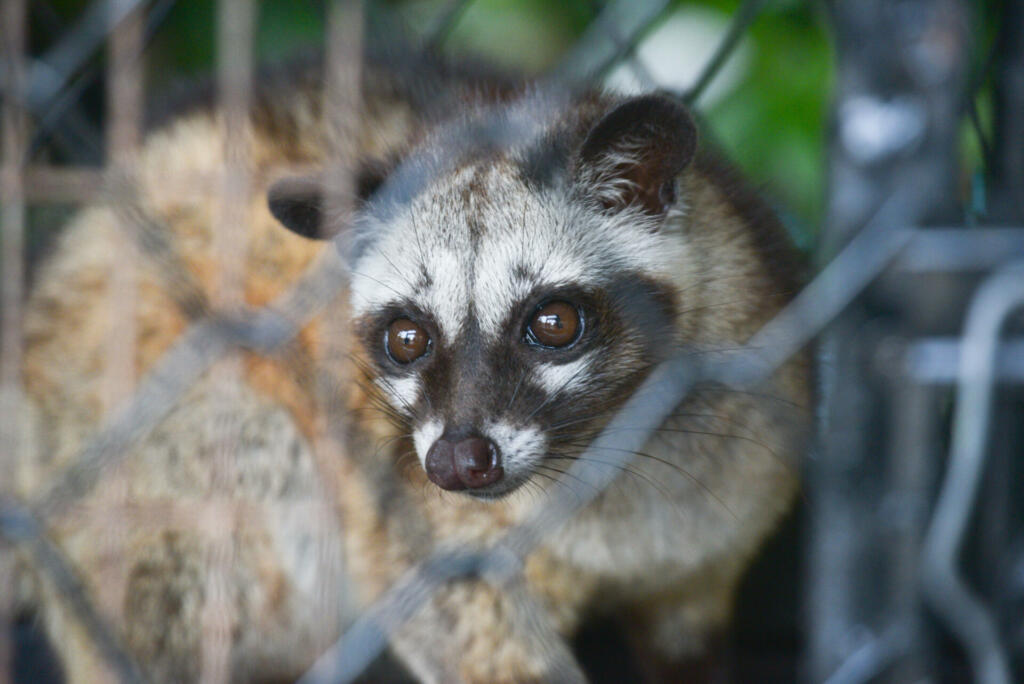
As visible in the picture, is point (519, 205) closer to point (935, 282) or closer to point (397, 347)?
point (397, 347)

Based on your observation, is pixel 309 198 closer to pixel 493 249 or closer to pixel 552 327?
pixel 493 249

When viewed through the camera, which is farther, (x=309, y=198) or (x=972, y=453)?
(x=309, y=198)

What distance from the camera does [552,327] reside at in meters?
1.65

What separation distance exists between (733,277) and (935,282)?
595mm

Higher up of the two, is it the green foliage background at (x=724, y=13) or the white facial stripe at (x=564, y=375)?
the green foliage background at (x=724, y=13)

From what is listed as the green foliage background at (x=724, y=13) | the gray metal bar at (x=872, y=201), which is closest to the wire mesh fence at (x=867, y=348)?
the gray metal bar at (x=872, y=201)

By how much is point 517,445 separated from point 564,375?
0.16 m

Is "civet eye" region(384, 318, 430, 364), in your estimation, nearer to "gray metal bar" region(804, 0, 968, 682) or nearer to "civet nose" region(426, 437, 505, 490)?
"civet nose" region(426, 437, 505, 490)

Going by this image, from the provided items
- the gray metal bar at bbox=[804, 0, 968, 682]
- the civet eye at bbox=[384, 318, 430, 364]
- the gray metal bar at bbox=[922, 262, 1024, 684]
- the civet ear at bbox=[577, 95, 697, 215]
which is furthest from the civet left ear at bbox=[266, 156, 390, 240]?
the gray metal bar at bbox=[922, 262, 1024, 684]

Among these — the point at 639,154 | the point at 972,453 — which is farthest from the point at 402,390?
the point at 972,453

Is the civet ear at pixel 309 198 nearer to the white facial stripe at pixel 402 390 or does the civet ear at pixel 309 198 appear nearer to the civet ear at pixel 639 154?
the white facial stripe at pixel 402 390

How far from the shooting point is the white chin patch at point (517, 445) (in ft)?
5.03

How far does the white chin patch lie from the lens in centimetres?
153

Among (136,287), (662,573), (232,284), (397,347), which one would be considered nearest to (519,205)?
(397,347)
